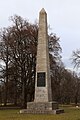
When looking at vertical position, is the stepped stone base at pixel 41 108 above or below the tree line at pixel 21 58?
below

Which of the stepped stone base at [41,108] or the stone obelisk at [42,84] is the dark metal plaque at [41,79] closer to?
the stone obelisk at [42,84]

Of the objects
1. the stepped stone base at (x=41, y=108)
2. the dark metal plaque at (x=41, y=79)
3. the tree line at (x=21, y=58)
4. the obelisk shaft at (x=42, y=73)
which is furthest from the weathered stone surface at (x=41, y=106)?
the tree line at (x=21, y=58)

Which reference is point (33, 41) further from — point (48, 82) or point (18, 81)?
point (48, 82)

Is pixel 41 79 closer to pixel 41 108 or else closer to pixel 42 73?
pixel 42 73

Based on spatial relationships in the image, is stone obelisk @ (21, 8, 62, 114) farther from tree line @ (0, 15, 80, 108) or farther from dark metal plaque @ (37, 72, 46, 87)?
tree line @ (0, 15, 80, 108)

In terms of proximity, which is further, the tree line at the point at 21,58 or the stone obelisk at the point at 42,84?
the tree line at the point at 21,58

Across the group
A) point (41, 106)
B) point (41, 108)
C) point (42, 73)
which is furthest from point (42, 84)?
point (41, 108)

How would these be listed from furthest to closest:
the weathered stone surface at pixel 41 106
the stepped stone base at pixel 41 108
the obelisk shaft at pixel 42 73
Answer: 1. the obelisk shaft at pixel 42 73
2. the weathered stone surface at pixel 41 106
3. the stepped stone base at pixel 41 108

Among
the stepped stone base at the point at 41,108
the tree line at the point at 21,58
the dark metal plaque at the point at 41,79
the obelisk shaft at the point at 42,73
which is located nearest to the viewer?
the stepped stone base at the point at 41,108

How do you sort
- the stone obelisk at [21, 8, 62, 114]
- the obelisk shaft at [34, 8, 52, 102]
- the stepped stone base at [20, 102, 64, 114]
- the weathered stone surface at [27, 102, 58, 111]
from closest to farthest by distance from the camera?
the stepped stone base at [20, 102, 64, 114]
the weathered stone surface at [27, 102, 58, 111]
the stone obelisk at [21, 8, 62, 114]
the obelisk shaft at [34, 8, 52, 102]

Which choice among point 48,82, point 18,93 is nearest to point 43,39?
point 48,82

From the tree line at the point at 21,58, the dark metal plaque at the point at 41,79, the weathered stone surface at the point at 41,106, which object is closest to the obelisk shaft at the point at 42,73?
the dark metal plaque at the point at 41,79

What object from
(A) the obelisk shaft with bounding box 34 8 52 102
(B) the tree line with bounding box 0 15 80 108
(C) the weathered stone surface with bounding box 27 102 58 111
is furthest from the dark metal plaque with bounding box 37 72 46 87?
(B) the tree line with bounding box 0 15 80 108

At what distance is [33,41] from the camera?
4400 cm
